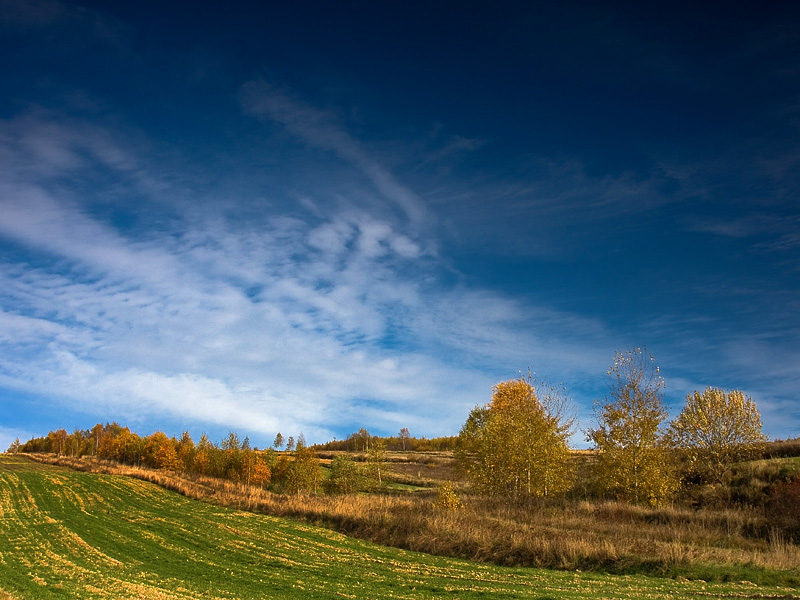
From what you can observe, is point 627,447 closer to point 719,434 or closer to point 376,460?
point 719,434

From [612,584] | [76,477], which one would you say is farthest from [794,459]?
[76,477]

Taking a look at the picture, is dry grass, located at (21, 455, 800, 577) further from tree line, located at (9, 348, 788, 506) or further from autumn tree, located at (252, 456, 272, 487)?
autumn tree, located at (252, 456, 272, 487)

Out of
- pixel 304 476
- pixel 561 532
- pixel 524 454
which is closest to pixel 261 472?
pixel 304 476

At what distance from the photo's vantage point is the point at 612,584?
15.7 meters

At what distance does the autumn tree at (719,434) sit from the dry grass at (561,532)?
40.2 feet

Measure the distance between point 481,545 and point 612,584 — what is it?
8534 mm

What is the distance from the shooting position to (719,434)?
4484 centimetres

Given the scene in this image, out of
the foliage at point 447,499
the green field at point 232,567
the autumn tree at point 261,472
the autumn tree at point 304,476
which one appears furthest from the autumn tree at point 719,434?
the autumn tree at point 261,472

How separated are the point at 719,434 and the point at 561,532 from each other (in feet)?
94.5

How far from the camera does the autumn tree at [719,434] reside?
142 ft

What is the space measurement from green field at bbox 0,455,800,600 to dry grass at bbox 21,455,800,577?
1766 millimetres

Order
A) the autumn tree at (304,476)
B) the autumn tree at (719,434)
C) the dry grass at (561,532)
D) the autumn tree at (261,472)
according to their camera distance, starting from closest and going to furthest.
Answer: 1. the dry grass at (561,532)
2. the autumn tree at (719,434)
3. the autumn tree at (304,476)
4. the autumn tree at (261,472)

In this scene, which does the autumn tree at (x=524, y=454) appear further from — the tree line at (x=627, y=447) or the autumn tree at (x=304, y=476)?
the autumn tree at (x=304, y=476)

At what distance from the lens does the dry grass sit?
19375 millimetres
